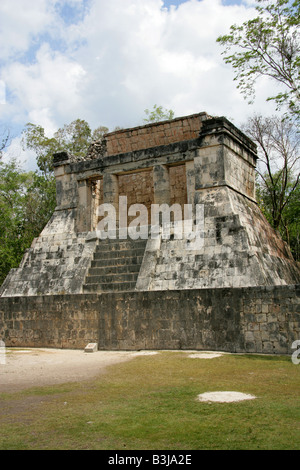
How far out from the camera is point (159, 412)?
4.71m

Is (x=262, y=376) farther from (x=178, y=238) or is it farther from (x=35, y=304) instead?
(x=35, y=304)

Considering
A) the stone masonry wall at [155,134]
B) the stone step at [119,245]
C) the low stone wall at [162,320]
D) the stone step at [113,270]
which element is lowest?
the low stone wall at [162,320]

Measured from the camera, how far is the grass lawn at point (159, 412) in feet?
12.4

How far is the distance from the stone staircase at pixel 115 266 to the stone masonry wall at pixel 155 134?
3.99 meters

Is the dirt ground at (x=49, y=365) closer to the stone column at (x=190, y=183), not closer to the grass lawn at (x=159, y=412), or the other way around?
the grass lawn at (x=159, y=412)

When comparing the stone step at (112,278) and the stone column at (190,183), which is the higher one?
the stone column at (190,183)

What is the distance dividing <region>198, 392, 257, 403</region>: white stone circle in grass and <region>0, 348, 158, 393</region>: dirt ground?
2179mm

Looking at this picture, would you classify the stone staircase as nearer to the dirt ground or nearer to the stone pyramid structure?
the stone pyramid structure

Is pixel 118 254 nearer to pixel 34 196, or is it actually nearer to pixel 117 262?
pixel 117 262

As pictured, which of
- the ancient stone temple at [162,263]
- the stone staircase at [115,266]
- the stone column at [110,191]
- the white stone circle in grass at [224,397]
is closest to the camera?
the white stone circle in grass at [224,397]

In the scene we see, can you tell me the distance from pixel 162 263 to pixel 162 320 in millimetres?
1874

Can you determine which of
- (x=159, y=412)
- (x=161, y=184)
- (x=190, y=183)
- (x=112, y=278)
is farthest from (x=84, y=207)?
(x=159, y=412)

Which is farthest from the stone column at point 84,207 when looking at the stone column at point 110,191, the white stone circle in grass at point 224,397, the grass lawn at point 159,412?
the white stone circle in grass at point 224,397

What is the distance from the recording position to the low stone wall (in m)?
8.77
